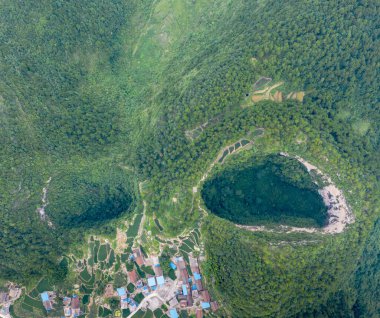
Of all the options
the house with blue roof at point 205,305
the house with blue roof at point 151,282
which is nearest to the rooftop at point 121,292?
the house with blue roof at point 151,282

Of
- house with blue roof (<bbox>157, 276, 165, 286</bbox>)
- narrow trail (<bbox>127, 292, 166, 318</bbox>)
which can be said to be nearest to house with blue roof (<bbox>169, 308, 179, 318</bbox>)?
narrow trail (<bbox>127, 292, 166, 318</bbox>)

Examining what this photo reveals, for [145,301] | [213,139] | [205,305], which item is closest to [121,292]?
[145,301]

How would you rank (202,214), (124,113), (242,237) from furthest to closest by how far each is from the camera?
(124,113), (202,214), (242,237)

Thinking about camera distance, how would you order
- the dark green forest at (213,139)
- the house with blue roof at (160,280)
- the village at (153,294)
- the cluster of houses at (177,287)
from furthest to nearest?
the house with blue roof at (160,280) < the cluster of houses at (177,287) < the village at (153,294) < the dark green forest at (213,139)

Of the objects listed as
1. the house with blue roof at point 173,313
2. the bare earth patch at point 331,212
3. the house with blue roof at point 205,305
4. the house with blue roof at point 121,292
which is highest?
the bare earth patch at point 331,212

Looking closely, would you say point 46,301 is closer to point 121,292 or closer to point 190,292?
point 121,292

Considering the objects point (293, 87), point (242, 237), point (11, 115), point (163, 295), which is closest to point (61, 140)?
point (11, 115)

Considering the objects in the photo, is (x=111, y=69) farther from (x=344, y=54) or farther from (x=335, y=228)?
(x=335, y=228)

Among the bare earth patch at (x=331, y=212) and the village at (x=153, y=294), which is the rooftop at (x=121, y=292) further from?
the bare earth patch at (x=331, y=212)

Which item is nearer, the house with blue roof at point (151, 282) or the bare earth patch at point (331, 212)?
the house with blue roof at point (151, 282)
